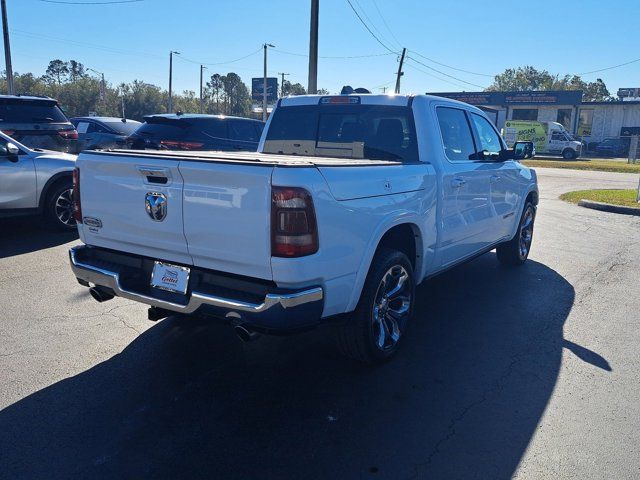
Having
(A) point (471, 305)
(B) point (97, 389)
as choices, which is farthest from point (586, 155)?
(B) point (97, 389)

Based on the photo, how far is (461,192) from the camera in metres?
4.74

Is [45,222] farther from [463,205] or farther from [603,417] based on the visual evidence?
[603,417]

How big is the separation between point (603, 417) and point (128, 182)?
330 centimetres

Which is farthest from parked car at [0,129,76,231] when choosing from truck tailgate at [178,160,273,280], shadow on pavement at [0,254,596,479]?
truck tailgate at [178,160,273,280]

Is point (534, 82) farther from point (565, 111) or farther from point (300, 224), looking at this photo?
point (300, 224)

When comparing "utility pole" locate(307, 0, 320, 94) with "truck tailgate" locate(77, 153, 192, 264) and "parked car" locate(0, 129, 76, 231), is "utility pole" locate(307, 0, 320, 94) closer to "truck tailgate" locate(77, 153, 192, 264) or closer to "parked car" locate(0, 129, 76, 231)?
"parked car" locate(0, 129, 76, 231)

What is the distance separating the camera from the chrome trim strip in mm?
2881

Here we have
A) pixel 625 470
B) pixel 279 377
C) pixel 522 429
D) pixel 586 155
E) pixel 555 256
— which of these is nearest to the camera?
pixel 625 470

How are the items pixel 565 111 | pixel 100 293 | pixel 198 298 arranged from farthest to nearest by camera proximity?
pixel 565 111 < pixel 100 293 < pixel 198 298

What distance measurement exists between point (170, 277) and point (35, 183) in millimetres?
5135

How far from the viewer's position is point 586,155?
46.8 metres

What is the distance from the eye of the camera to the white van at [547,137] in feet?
125

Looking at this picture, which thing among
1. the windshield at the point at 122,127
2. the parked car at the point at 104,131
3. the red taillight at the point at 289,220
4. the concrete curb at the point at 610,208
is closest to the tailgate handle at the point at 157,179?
the red taillight at the point at 289,220

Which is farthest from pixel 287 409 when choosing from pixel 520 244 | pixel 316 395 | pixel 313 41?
pixel 313 41
